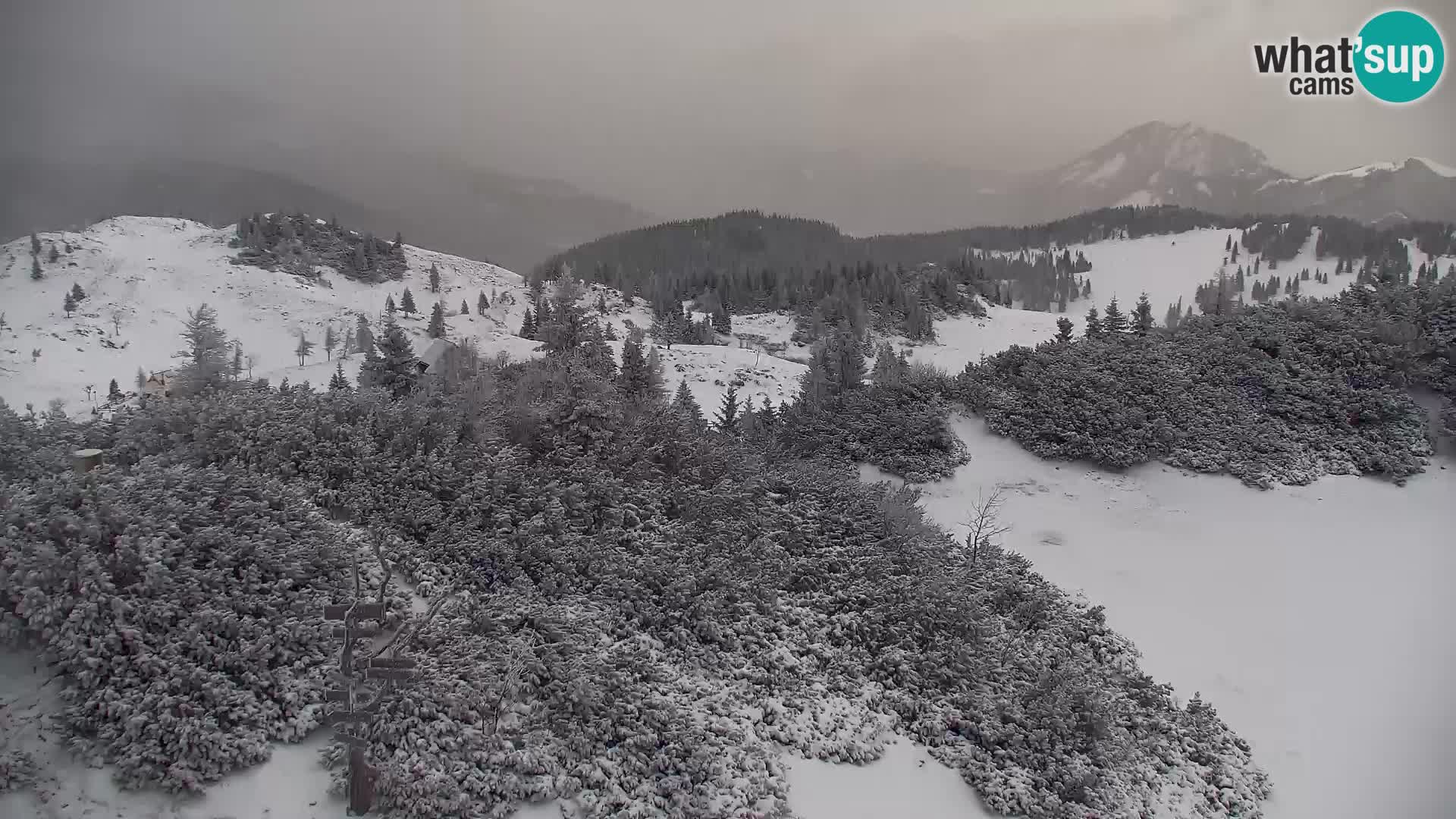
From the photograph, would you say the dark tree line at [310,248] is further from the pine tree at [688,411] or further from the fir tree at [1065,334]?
the fir tree at [1065,334]

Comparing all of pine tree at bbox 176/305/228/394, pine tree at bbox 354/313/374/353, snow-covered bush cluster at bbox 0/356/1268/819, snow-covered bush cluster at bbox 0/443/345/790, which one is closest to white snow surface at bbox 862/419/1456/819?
snow-covered bush cluster at bbox 0/356/1268/819

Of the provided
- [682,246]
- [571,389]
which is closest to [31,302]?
[571,389]

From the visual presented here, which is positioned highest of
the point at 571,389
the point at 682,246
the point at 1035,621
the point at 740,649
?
the point at 682,246

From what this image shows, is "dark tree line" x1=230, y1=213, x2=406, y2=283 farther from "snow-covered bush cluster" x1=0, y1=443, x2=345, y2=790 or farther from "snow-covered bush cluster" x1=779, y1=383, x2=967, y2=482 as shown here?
"snow-covered bush cluster" x1=0, y1=443, x2=345, y2=790

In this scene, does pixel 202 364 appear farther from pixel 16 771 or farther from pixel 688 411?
pixel 16 771

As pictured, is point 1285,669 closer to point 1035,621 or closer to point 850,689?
point 1035,621

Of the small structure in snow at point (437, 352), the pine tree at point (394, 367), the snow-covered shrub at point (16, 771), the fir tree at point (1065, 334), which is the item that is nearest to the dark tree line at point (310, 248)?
the small structure in snow at point (437, 352)
